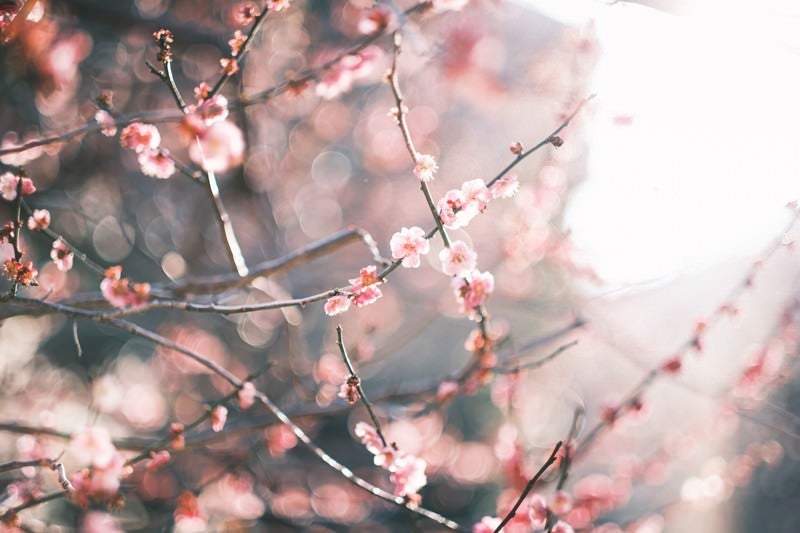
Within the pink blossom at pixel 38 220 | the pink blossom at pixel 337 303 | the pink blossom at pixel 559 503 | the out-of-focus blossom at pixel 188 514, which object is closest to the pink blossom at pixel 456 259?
the pink blossom at pixel 337 303

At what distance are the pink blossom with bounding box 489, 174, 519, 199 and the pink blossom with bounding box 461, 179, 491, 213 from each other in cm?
6

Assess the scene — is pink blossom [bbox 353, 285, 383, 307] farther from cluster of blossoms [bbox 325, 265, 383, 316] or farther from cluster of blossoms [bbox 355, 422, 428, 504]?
cluster of blossoms [bbox 355, 422, 428, 504]

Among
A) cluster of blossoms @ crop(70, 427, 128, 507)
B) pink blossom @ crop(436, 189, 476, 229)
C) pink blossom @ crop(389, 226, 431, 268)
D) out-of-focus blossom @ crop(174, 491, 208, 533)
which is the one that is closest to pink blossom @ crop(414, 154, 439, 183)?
pink blossom @ crop(436, 189, 476, 229)

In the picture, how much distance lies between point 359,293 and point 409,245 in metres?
0.26

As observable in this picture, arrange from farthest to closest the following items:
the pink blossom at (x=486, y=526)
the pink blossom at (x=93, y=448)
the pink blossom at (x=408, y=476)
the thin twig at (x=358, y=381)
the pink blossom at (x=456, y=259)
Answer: the pink blossom at (x=486, y=526) < the pink blossom at (x=408, y=476) < the pink blossom at (x=456, y=259) < the thin twig at (x=358, y=381) < the pink blossom at (x=93, y=448)

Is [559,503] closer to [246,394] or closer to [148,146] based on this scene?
[246,394]

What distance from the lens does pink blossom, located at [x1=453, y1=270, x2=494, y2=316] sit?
219 cm

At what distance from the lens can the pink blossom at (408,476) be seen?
2338 mm

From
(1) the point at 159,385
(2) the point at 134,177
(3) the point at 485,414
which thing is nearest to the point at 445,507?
(3) the point at 485,414

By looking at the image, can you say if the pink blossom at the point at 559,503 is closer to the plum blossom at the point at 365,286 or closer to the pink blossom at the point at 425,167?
the plum blossom at the point at 365,286

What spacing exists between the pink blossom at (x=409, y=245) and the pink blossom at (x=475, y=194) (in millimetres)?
229

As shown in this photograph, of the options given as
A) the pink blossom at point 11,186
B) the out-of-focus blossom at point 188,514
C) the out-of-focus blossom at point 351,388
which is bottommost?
the out-of-focus blossom at point 188,514

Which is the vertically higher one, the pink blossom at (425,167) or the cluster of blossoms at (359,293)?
the pink blossom at (425,167)

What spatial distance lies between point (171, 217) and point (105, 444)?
17.8ft
